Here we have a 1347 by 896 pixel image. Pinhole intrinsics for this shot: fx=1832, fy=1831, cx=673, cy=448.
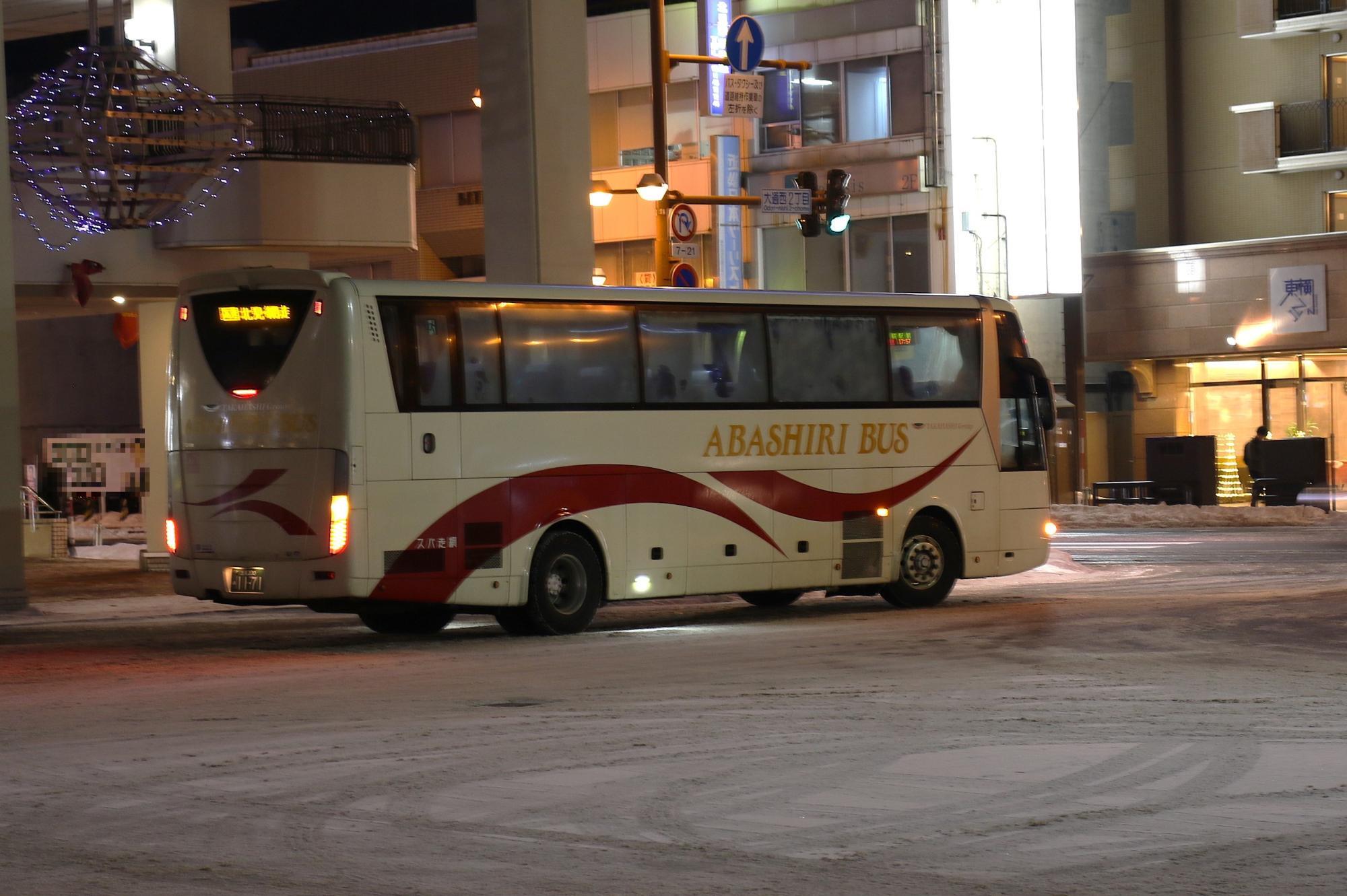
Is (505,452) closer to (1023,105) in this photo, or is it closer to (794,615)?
(794,615)

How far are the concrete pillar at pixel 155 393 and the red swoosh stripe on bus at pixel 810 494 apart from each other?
12.5m

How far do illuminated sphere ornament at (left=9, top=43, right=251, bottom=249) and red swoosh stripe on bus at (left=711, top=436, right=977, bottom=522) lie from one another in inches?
328

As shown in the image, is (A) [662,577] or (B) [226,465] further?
(A) [662,577]

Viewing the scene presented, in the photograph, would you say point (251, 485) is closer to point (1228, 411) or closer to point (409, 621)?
point (409, 621)

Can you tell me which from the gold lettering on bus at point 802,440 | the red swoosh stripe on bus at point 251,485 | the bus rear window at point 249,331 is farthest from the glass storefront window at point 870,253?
the red swoosh stripe on bus at point 251,485

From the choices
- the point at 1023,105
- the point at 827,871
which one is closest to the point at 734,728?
the point at 827,871

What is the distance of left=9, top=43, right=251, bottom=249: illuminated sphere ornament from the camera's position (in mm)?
21609

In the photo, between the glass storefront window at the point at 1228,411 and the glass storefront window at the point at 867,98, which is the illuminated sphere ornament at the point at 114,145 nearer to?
the glass storefront window at the point at 867,98

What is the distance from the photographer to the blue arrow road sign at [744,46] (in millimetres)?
28906

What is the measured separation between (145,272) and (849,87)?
24.3 m

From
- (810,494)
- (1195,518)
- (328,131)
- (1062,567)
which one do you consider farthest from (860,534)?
(1195,518)

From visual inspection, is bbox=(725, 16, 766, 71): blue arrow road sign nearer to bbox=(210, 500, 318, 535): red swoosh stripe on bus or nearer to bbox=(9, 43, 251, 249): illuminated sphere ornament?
bbox=(9, 43, 251, 249): illuminated sphere ornament

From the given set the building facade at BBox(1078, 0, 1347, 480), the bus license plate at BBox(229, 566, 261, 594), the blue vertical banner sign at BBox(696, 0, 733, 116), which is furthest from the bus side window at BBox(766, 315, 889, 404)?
the building facade at BBox(1078, 0, 1347, 480)

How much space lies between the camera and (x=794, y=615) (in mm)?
19078
